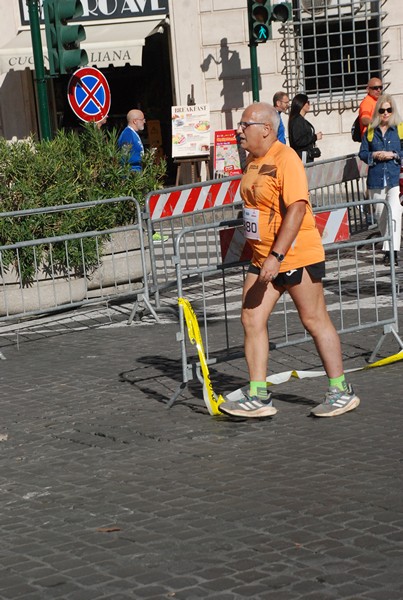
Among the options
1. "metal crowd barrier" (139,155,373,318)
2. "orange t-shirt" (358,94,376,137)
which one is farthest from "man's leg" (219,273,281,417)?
"orange t-shirt" (358,94,376,137)

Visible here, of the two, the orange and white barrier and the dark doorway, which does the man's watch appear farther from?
the dark doorway

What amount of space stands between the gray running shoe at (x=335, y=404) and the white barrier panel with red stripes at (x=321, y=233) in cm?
123

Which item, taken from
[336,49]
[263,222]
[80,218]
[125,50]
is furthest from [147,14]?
[263,222]

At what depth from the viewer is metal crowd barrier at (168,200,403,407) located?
799cm

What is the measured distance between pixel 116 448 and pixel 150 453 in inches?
9.7

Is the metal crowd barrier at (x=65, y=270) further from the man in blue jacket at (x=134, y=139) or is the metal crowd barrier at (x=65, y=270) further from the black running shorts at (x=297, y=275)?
the black running shorts at (x=297, y=275)

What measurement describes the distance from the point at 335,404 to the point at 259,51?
1529 cm

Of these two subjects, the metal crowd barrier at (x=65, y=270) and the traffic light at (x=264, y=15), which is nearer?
the metal crowd barrier at (x=65, y=270)

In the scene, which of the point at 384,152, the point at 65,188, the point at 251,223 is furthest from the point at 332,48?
the point at 251,223

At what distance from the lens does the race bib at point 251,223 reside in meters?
7.13

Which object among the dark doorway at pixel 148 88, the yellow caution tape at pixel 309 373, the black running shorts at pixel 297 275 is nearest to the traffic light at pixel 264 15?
the dark doorway at pixel 148 88

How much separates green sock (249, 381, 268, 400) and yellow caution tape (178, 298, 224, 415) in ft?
0.82

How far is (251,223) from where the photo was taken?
7.17m

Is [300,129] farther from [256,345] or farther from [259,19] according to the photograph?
[256,345]
